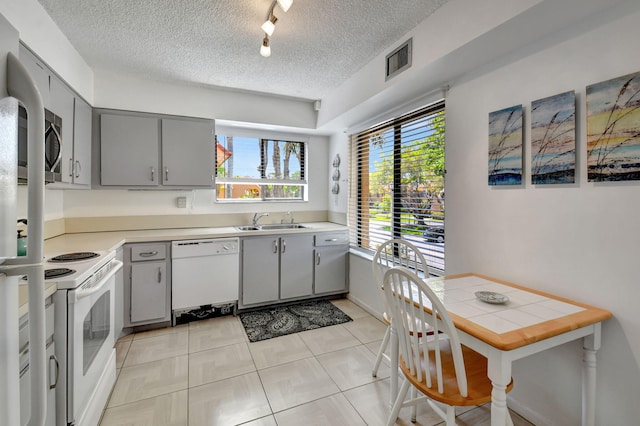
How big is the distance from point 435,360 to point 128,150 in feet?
10.4

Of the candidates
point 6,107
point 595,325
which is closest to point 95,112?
point 6,107

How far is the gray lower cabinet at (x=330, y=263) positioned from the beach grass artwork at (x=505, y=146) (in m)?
1.97

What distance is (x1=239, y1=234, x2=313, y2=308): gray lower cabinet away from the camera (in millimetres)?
3184

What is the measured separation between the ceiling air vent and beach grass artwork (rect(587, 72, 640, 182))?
1.11 m

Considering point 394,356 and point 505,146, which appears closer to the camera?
point 394,356

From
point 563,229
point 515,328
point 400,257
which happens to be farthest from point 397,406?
point 563,229

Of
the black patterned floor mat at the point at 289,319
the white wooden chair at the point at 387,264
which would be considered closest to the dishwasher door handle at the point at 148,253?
the black patterned floor mat at the point at 289,319

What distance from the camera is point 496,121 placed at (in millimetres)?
1888

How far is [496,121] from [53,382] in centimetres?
277

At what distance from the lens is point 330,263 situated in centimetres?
357

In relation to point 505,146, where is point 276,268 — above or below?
below

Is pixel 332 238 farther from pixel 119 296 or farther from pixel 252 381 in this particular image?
pixel 119 296

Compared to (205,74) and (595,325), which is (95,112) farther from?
(595,325)

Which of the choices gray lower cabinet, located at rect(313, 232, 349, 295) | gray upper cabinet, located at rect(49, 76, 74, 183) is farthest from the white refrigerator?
gray lower cabinet, located at rect(313, 232, 349, 295)
